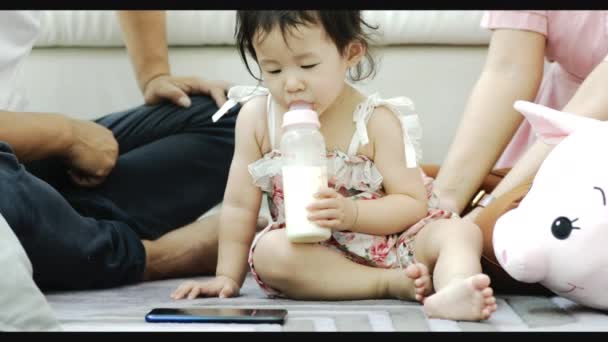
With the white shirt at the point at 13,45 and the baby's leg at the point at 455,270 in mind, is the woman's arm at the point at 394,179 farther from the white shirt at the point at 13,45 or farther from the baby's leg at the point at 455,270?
the white shirt at the point at 13,45

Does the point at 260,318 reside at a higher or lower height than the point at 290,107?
lower

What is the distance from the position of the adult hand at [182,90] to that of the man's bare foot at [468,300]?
598 millimetres

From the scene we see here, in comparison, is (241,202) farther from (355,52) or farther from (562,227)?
(562,227)

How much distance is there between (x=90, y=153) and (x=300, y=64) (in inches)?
14.1

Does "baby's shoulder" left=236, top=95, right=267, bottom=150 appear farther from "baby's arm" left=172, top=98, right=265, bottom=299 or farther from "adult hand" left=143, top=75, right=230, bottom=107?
"adult hand" left=143, top=75, right=230, bottom=107

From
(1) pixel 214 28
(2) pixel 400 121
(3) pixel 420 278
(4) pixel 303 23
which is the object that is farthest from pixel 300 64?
(1) pixel 214 28

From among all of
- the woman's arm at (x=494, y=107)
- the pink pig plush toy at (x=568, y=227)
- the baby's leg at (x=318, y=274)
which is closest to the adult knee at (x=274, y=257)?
the baby's leg at (x=318, y=274)

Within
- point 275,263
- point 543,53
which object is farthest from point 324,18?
point 543,53

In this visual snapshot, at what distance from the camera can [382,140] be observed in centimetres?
97

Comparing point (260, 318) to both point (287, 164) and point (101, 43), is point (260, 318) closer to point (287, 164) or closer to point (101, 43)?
point (287, 164)

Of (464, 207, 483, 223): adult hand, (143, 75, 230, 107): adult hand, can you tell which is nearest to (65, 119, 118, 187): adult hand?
(143, 75, 230, 107): adult hand

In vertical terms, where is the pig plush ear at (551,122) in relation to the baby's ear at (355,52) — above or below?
below

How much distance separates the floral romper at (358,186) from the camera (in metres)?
0.97
